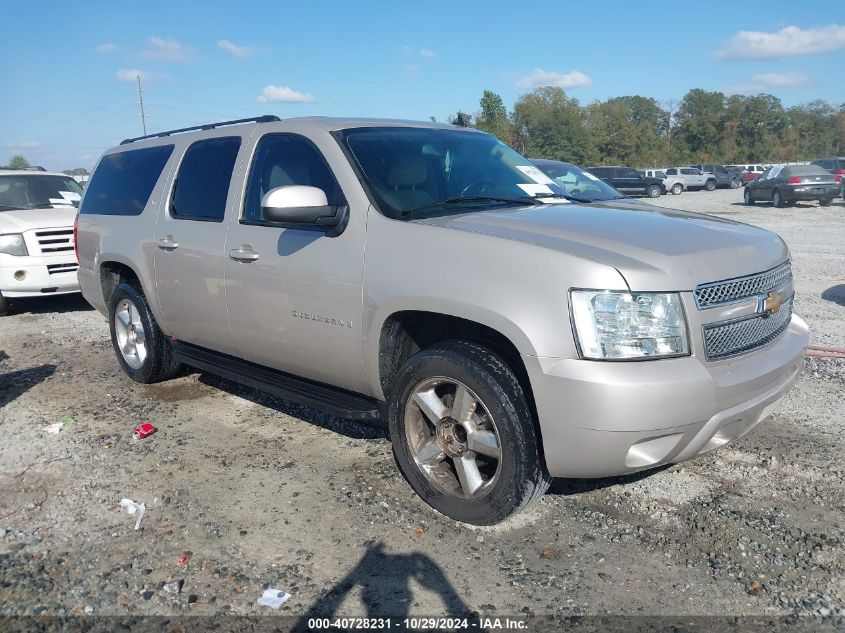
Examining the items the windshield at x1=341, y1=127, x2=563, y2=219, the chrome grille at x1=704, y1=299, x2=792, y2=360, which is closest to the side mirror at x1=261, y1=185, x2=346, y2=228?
the windshield at x1=341, y1=127, x2=563, y2=219

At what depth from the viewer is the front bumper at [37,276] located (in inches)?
360

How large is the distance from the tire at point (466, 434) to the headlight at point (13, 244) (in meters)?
7.31

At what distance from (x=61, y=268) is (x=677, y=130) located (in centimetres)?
9255

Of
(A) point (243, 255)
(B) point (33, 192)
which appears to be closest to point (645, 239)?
(A) point (243, 255)

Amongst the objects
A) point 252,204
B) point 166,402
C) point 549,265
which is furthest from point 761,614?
point 166,402

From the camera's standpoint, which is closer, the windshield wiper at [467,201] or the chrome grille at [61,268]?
the windshield wiper at [467,201]

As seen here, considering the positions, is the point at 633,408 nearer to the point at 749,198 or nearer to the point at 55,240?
the point at 55,240

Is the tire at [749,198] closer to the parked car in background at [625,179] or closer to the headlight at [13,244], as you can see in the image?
the parked car in background at [625,179]

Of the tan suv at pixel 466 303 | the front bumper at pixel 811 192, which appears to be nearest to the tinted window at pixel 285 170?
the tan suv at pixel 466 303

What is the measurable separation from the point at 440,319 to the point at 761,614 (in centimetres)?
186

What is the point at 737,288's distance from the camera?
334 cm

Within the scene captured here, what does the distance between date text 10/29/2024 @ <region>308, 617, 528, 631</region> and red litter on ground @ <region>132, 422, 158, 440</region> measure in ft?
8.15

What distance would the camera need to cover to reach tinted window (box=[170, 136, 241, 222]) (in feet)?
15.8

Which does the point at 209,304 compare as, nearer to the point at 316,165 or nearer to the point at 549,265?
the point at 316,165
